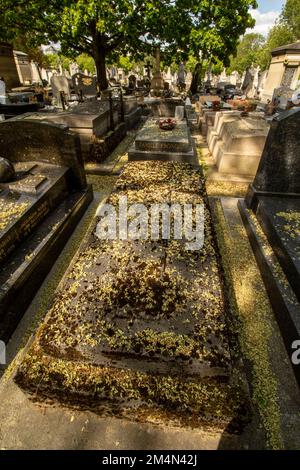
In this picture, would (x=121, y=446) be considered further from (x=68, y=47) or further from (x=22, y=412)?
(x=68, y=47)

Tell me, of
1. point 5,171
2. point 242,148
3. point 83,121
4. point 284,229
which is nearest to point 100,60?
point 83,121

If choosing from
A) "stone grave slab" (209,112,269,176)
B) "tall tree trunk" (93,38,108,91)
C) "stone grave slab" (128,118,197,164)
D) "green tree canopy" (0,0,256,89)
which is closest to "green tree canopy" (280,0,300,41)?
"green tree canopy" (0,0,256,89)

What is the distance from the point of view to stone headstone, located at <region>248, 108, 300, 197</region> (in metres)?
4.39

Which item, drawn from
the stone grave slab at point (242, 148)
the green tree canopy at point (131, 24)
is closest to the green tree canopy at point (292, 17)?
the green tree canopy at point (131, 24)

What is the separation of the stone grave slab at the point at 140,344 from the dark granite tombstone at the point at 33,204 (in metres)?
0.92

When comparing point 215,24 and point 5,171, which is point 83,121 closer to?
point 5,171

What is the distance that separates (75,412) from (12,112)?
13827 mm

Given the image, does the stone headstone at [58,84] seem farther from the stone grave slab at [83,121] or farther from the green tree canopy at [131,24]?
the stone grave slab at [83,121]

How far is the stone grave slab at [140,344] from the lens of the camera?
206 cm

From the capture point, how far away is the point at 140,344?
221 centimetres

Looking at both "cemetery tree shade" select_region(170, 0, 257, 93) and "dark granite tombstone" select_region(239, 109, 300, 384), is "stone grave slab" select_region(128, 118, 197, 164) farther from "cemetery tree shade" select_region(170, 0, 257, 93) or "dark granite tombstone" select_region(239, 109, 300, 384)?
"cemetery tree shade" select_region(170, 0, 257, 93)

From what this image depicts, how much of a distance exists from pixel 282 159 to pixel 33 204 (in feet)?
15.2

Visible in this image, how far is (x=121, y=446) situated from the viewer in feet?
6.97

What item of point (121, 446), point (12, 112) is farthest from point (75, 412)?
point (12, 112)
